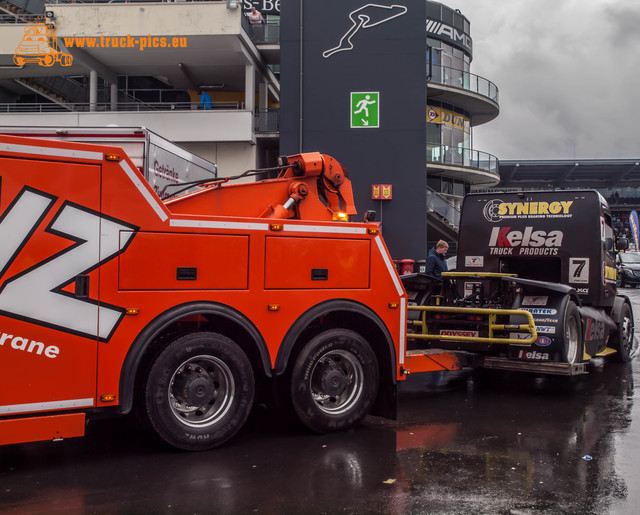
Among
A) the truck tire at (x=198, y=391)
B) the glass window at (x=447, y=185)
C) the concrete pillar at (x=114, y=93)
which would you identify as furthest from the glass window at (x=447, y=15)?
the truck tire at (x=198, y=391)

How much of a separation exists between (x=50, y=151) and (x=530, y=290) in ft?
20.5

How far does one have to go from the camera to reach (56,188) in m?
5.14

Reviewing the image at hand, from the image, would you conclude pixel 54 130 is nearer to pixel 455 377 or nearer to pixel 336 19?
pixel 455 377

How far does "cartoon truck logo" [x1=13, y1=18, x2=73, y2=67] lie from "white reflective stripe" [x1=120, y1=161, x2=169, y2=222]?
24983mm

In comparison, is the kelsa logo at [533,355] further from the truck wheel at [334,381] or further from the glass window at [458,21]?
the glass window at [458,21]

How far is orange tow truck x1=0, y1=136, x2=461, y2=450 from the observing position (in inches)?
199

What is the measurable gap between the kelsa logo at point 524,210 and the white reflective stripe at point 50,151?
22.3 ft

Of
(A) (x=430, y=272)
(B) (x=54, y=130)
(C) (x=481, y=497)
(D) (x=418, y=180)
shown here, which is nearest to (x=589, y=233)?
(A) (x=430, y=272)

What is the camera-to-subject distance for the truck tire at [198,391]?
18.3 ft

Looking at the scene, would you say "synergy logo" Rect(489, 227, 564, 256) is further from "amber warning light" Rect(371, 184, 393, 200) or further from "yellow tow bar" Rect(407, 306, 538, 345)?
"amber warning light" Rect(371, 184, 393, 200)

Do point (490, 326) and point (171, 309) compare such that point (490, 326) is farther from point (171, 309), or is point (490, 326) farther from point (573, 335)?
point (171, 309)

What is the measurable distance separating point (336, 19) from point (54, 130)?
20068mm

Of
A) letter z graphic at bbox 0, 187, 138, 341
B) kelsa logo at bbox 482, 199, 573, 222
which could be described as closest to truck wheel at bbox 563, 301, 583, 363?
kelsa logo at bbox 482, 199, 573, 222

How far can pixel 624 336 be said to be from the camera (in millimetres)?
11484
